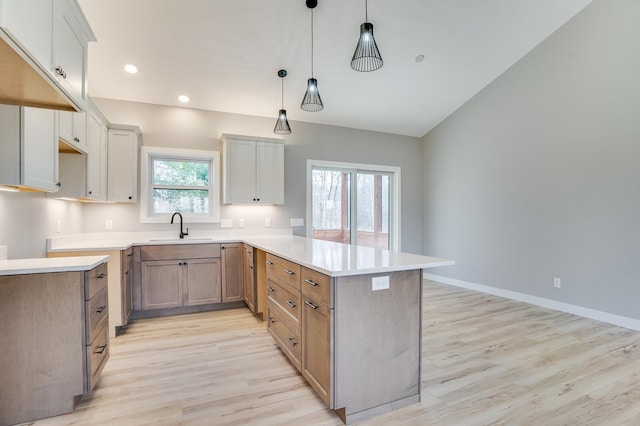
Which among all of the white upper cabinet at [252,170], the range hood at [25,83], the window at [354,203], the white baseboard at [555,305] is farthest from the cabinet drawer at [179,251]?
the white baseboard at [555,305]

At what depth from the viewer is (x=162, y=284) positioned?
3.54m

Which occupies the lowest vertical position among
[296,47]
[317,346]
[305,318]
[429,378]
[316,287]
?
[429,378]

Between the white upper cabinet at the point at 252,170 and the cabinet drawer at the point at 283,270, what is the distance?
5.09 feet

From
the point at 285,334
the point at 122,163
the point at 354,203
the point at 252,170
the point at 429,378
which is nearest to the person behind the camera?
the point at 429,378

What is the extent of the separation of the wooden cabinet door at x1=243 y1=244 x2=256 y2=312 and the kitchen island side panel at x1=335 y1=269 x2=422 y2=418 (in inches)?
77.3

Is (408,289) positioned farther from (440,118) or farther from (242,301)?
(440,118)

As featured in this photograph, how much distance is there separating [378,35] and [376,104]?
1297mm

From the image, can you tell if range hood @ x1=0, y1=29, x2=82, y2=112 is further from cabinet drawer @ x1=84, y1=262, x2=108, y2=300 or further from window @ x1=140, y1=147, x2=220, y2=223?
window @ x1=140, y1=147, x2=220, y2=223

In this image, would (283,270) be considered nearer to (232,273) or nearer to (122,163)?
(232,273)

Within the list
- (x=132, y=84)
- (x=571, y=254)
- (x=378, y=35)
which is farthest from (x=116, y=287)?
(x=571, y=254)

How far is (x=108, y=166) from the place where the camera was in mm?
3588

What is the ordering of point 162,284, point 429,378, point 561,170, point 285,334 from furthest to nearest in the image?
point 561,170
point 162,284
point 285,334
point 429,378

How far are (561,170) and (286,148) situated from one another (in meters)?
3.57

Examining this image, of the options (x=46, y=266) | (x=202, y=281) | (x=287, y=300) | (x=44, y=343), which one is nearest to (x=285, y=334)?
(x=287, y=300)
